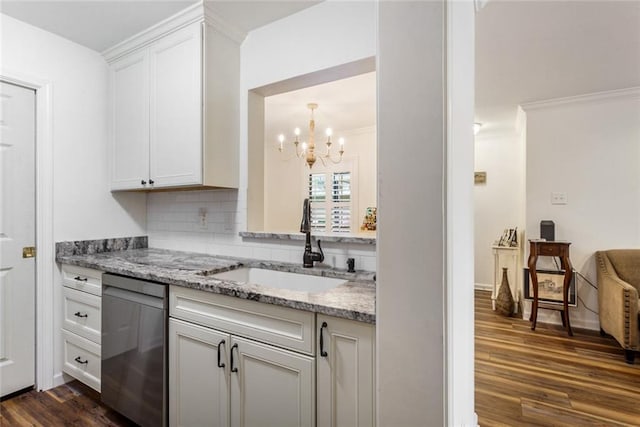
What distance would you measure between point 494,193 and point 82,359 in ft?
16.1

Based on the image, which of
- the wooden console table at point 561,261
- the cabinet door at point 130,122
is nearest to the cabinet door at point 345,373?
the cabinet door at point 130,122

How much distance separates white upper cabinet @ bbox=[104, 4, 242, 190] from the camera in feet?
6.35

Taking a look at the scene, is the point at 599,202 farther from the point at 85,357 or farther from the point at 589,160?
the point at 85,357

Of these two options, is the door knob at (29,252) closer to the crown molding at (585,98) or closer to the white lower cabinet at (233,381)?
the white lower cabinet at (233,381)

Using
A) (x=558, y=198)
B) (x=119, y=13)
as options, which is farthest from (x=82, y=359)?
(x=558, y=198)

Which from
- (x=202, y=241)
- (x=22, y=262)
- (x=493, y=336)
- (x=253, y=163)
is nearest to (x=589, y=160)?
(x=493, y=336)

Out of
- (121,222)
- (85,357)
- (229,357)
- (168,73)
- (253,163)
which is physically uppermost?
(168,73)

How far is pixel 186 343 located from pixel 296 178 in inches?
184

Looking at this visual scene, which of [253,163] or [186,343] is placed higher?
[253,163]

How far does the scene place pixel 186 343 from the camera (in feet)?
4.99

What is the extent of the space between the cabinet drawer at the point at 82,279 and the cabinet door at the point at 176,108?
649 millimetres

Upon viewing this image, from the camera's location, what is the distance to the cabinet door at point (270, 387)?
1.17 meters

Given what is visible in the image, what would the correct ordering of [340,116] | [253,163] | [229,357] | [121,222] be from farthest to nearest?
[340,116], [121,222], [253,163], [229,357]

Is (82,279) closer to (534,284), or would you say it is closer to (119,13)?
(119,13)
